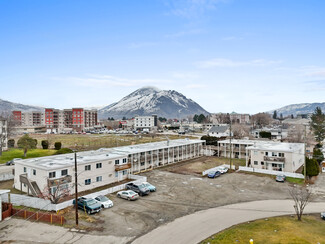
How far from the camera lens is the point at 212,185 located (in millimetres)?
32781

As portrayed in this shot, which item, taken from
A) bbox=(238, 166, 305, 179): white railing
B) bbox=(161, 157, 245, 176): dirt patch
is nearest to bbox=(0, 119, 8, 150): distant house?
bbox=(161, 157, 245, 176): dirt patch

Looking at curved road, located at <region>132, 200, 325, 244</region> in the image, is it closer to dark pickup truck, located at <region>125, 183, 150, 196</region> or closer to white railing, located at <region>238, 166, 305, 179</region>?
dark pickup truck, located at <region>125, 183, 150, 196</region>

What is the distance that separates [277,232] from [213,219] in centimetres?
522

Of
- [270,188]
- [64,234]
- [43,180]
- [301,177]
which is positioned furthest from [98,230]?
[301,177]

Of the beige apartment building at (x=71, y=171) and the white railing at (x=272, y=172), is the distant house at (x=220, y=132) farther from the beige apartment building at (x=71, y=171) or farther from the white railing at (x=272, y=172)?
the beige apartment building at (x=71, y=171)

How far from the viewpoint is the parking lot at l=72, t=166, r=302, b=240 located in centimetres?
2031

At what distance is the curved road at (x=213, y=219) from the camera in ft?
58.4

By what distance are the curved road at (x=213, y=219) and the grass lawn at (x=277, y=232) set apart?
37.7 inches

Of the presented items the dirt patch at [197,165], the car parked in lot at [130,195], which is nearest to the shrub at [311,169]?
the dirt patch at [197,165]

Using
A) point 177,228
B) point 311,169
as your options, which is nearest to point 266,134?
point 311,169

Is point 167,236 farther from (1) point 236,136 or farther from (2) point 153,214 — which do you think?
(1) point 236,136

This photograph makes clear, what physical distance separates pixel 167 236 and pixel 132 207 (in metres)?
7.33

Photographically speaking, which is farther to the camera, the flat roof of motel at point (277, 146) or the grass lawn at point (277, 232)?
the flat roof of motel at point (277, 146)

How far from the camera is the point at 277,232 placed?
18.5 meters
